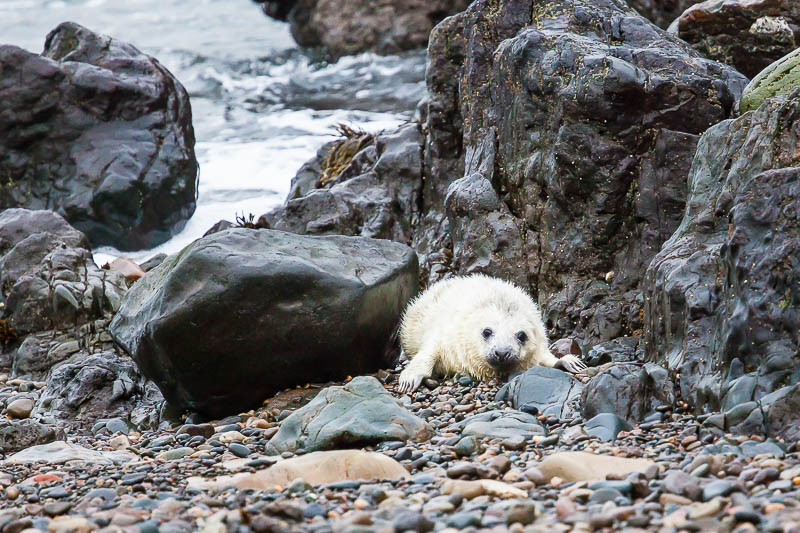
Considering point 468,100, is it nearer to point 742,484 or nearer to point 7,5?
point 742,484

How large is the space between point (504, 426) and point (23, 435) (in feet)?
10.5

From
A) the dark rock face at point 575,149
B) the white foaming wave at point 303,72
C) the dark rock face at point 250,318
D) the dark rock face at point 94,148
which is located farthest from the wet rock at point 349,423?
the white foaming wave at point 303,72

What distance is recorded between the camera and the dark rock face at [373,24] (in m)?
23.8

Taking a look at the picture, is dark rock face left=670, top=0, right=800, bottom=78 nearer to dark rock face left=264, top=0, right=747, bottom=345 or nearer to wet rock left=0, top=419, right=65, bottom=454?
dark rock face left=264, top=0, right=747, bottom=345

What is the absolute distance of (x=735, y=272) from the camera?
538cm

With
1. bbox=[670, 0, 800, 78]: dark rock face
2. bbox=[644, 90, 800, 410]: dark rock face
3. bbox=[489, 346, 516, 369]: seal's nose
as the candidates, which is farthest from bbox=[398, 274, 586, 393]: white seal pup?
bbox=[670, 0, 800, 78]: dark rock face

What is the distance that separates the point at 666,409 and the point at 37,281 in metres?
6.48

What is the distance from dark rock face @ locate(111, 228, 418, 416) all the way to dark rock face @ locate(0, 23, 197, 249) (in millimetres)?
7247

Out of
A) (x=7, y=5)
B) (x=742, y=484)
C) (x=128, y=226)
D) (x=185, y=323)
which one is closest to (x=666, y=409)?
(x=742, y=484)

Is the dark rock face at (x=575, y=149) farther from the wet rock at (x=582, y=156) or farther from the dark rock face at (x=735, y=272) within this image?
the dark rock face at (x=735, y=272)

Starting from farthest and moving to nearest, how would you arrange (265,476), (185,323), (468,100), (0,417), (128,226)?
(128,226), (468,100), (0,417), (185,323), (265,476)

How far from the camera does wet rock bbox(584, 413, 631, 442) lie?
17.6 feet

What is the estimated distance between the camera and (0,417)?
25.4ft

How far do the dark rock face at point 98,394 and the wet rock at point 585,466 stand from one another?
3.93m
